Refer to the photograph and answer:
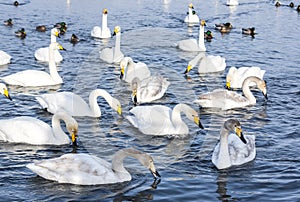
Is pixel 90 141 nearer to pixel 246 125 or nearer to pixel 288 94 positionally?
pixel 246 125

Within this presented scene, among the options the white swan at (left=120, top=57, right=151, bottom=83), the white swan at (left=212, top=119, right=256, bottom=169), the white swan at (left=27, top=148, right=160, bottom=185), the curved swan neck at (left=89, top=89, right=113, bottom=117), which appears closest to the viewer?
the white swan at (left=27, top=148, right=160, bottom=185)

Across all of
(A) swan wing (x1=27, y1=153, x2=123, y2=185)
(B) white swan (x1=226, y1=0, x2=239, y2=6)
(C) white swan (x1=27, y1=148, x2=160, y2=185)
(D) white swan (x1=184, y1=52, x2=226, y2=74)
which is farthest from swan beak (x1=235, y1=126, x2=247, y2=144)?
(B) white swan (x1=226, y1=0, x2=239, y2=6)

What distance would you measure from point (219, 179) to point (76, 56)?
46.0 feet

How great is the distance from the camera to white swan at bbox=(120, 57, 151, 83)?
20.9 m

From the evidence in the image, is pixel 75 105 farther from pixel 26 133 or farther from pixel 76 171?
pixel 76 171

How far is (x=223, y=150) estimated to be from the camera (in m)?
13.0

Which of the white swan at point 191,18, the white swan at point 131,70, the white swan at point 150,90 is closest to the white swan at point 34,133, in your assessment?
the white swan at point 150,90

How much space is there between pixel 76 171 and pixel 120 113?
4350mm

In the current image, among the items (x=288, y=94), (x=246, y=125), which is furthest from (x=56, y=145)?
(x=288, y=94)

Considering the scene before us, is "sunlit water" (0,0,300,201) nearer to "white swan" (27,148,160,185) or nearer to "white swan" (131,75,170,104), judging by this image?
"white swan" (27,148,160,185)

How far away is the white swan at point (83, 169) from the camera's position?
12.0 m

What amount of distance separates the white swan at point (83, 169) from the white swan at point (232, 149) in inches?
72.4

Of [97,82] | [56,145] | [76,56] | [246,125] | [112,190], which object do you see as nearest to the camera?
[112,190]

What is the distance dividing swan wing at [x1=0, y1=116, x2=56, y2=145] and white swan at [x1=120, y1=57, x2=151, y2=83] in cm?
663
